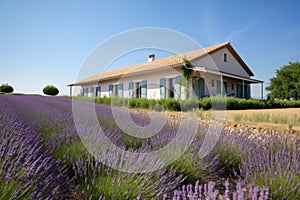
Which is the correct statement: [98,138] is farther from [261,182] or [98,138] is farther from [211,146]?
[261,182]

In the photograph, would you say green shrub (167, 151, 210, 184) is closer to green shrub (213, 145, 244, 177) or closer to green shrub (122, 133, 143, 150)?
green shrub (213, 145, 244, 177)

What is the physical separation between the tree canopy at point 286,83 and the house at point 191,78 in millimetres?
10937

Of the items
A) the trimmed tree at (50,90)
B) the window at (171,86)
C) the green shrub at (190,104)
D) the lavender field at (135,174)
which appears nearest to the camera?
the lavender field at (135,174)

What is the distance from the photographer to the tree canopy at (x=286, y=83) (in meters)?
28.1

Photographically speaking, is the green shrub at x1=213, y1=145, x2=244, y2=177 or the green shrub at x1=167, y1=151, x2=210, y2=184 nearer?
the green shrub at x1=167, y1=151, x2=210, y2=184

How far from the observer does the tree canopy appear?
1106 inches

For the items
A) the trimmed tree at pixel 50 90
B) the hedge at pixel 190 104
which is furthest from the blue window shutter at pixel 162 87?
the trimmed tree at pixel 50 90

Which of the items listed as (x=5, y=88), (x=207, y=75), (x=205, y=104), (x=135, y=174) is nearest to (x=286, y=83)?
(x=207, y=75)

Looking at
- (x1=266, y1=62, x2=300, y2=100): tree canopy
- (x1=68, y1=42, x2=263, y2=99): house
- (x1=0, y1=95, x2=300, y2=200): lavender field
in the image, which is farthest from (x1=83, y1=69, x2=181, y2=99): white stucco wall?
(x1=266, y1=62, x2=300, y2=100): tree canopy

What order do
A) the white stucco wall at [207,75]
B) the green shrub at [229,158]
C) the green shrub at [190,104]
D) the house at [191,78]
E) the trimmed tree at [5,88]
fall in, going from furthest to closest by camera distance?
the trimmed tree at [5,88] → the white stucco wall at [207,75] → the house at [191,78] → the green shrub at [190,104] → the green shrub at [229,158]

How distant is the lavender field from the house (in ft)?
32.3

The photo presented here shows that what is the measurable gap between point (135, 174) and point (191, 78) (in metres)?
12.5

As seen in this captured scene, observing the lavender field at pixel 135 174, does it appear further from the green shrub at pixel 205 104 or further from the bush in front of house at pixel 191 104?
the green shrub at pixel 205 104

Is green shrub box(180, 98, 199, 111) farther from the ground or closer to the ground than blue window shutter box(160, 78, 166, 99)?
closer to the ground
